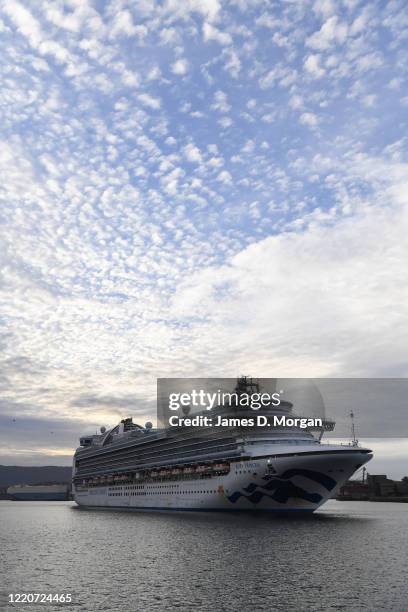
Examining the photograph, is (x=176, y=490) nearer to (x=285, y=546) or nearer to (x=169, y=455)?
(x=169, y=455)

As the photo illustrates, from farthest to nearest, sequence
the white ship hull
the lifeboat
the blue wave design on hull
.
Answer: the lifeboat
the blue wave design on hull
the white ship hull

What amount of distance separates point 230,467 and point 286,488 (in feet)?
33.6

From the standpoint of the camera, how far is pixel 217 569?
A: 33.5m

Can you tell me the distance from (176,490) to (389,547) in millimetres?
49323

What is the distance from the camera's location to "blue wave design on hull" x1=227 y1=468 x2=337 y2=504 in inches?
2625

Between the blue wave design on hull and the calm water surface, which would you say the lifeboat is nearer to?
the blue wave design on hull

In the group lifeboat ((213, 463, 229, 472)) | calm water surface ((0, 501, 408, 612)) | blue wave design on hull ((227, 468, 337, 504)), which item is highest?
lifeboat ((213, 463, 229, 472))

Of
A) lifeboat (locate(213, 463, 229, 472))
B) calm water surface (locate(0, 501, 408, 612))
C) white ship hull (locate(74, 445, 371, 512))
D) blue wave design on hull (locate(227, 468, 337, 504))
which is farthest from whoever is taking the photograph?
lifeboat (locate(213, 463, 229, 472))

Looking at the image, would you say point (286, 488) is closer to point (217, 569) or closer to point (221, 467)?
point (221, 467)

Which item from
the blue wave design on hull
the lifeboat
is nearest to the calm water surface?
the blue wave design on hull

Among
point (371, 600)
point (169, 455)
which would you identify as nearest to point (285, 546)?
point (371, 600)

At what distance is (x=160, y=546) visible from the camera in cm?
4547

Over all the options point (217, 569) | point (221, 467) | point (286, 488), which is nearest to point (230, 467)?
point (221, 467)

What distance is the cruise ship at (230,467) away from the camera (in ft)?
220
